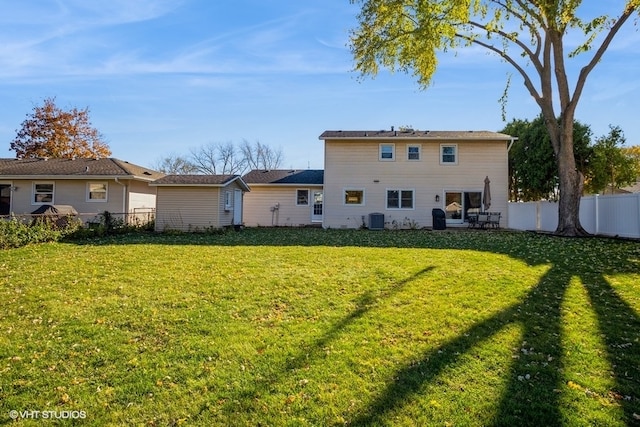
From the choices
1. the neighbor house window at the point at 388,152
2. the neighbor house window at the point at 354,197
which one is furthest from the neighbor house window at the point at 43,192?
the neighbor house window at the point at 388,152

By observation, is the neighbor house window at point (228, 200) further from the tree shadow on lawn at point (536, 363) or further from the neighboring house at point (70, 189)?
the tree shadow on lawn at point (536, 363)

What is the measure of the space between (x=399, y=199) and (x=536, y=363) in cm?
1643

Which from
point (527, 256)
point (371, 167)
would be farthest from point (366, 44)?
point (527, 256)

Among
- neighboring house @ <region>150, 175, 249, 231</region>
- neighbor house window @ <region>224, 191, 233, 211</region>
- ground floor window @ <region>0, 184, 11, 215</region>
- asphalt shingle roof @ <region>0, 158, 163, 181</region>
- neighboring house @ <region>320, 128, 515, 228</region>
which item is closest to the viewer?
neighboring house @ <region>150, 175, 249, 231</region>

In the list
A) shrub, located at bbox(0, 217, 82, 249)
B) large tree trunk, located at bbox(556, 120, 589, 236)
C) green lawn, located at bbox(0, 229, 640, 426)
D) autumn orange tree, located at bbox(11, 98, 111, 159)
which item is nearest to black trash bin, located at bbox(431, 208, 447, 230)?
large tree trunk, located at bbox(556, 120, 589, 236)

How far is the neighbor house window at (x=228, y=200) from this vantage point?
17.4 m

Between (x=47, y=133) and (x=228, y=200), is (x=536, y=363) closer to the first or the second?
(x=228, y=200)

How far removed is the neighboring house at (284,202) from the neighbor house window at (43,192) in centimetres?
982

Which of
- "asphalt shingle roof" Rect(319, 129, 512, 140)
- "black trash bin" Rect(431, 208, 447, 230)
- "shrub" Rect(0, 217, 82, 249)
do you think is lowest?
"shrub" Rect(0, 217, 82, 249)

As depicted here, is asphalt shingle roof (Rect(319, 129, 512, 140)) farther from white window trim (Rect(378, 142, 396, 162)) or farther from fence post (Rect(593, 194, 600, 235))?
fence post (Rect(593, 194, 600, 235))

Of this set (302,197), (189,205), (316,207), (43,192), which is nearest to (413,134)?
(316,207)

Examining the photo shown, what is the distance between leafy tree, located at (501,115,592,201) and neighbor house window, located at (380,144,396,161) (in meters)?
10.5

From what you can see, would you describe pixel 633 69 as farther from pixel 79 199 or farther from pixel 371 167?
pixel 79 199

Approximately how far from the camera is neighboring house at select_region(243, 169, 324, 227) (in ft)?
70.2
